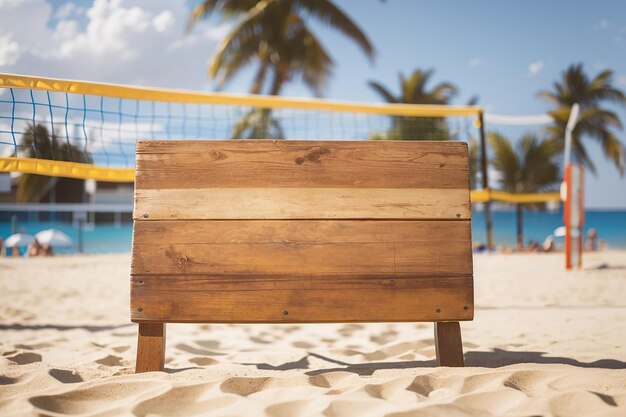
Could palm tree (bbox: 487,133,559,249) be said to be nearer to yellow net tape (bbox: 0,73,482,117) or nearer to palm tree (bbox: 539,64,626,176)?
palm tree (bbox: 539,64,626,176)

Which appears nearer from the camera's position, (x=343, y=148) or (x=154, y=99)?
(x=343, y=148)

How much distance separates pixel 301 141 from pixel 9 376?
143cm

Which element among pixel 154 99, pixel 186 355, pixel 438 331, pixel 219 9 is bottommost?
pixel 186 355

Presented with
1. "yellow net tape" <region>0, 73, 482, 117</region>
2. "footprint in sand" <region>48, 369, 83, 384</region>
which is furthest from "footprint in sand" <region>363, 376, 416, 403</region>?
"yellow net tape" <region>0, 73, 482, 117</region>

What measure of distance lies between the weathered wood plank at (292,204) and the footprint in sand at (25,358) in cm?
99

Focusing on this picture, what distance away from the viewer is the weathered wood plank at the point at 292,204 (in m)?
1.84

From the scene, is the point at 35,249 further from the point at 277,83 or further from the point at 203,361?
the point at 203,361

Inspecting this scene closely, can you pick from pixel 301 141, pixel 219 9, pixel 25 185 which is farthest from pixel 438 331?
pixel 25 185

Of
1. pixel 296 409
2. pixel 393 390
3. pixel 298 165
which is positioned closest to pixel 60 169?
pixel 298 165

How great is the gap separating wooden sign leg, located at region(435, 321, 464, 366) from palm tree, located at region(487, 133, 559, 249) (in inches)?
778

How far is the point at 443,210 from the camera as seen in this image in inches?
73.4

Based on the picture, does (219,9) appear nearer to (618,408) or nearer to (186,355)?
(186,355)

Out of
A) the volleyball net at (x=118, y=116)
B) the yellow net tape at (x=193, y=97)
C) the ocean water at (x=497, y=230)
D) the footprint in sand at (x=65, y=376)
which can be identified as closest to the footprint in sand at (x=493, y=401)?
the footprint in sand at (x=65, y=376)

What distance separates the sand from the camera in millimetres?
1433
